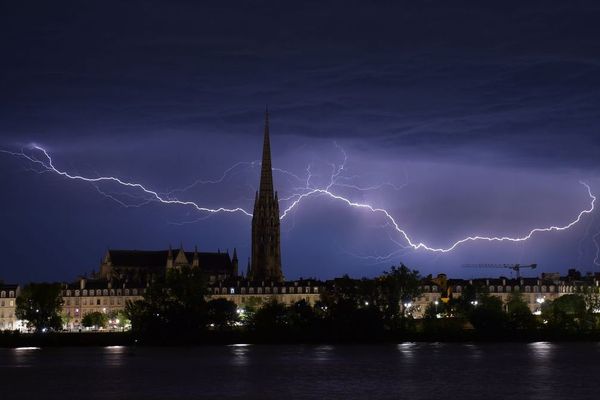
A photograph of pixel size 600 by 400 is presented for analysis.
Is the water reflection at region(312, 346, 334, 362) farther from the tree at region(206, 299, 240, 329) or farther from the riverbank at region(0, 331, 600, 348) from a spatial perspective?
the tree at region(206, 299, 240, 329)

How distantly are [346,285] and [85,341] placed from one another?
3170cm

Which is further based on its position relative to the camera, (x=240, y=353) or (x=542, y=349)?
(x=542, y=349)

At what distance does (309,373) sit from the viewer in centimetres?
9200

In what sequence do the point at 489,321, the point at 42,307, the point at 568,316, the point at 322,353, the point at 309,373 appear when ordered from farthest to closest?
the point at 42,307, the point at 568,316, the point at 489,321, the point at 322,353, the point at 309,373

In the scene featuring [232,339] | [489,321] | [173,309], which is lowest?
[232,339]

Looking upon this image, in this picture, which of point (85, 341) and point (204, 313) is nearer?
point (204, 313)

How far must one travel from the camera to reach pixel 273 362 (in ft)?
342

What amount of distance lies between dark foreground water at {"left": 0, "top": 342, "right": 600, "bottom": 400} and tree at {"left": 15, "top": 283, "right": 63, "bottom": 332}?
32.2 metres

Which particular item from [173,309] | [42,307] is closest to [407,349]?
[173,309]

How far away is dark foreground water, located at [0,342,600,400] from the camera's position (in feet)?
258

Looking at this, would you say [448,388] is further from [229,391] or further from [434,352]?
[434,352]

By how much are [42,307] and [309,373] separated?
7413 centimetres

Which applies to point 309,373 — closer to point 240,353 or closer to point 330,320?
point 240,353

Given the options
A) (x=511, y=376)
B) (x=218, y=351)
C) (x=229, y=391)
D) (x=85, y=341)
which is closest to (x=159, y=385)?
(x=229, y=391)
